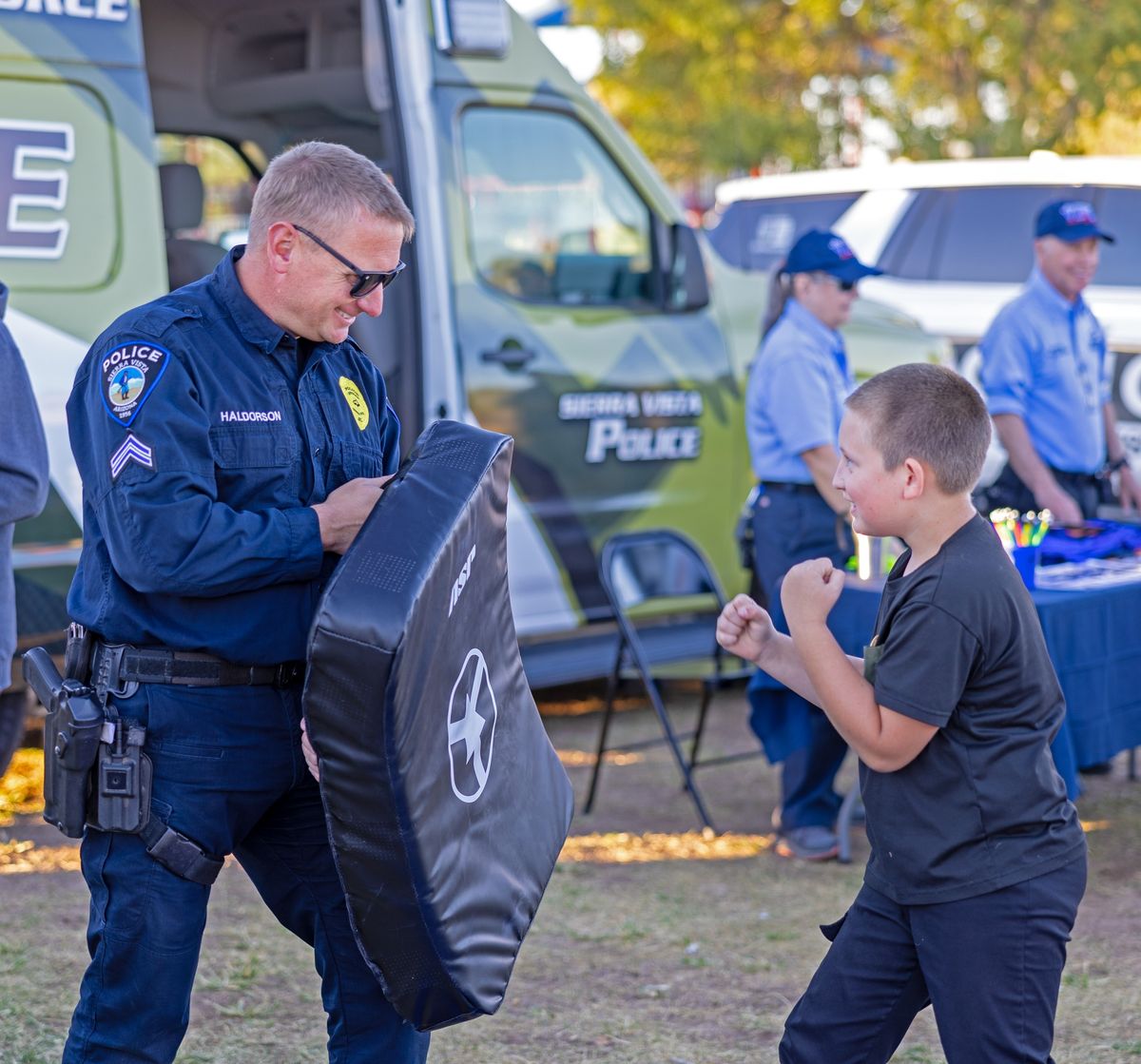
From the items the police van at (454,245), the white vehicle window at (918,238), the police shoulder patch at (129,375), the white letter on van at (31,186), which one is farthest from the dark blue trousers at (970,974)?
the white vehicle window at (918,238)

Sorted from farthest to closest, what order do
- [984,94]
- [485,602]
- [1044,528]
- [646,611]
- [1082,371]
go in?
1. [984,94]
2. [646,611]
3. [1082,371]
4. [1044,528]
5. [485,602]

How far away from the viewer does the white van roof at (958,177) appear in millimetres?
8773

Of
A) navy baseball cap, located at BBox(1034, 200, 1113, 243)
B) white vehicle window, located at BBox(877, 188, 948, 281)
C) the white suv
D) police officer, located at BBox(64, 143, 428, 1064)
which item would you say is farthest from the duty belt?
white vehicle window, located at BBox(877, 188, 948, 281)

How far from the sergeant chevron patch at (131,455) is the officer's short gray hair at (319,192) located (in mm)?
359

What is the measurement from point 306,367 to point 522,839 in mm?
803

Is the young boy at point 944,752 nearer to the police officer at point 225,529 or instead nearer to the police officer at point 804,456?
the police officer at point 225,529

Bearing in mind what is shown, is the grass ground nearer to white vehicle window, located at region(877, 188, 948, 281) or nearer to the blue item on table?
the blue item on table

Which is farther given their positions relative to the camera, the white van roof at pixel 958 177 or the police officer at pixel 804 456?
the white van roof at pixel 958 177

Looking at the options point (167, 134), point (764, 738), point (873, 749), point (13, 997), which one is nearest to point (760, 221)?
point (167, 134)

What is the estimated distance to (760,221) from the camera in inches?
401

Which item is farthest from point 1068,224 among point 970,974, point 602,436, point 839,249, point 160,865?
point 160,865

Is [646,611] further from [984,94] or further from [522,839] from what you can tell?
[984,94]

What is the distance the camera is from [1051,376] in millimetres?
5438

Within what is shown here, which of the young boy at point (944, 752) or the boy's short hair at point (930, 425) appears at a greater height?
the boy's short hair at point (930, 425)
